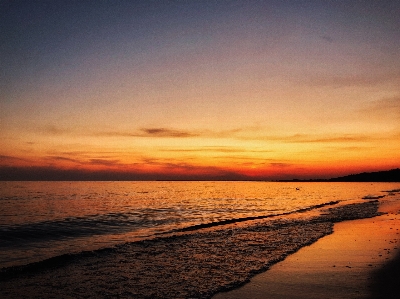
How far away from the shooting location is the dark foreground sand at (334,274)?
995cm

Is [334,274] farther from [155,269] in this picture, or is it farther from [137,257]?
[137,257]

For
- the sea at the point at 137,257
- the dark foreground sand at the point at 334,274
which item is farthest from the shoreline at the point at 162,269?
the dark foreground sand at the point at 334,274

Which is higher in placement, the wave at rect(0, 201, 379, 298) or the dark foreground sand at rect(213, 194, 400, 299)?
the dark foreground sand at rect(213, 194, 400, 299)

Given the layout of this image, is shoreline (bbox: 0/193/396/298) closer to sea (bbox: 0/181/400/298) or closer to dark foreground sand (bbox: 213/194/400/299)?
sea (bbox: 0/181/400/298)

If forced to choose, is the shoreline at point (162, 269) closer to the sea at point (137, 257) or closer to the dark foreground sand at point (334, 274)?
the sea at point (137, 257)

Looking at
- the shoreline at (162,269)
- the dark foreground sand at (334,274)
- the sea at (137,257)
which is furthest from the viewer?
the sea at (137,257)

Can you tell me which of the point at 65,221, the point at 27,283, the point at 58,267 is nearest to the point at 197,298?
the point at 27,283

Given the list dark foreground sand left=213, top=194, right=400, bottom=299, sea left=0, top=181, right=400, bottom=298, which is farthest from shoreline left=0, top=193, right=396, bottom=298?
dark foreground sand left=213, top=194, right=400, bottom=299

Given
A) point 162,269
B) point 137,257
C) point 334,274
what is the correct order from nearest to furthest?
point 334,274 < point 162,269 < point 137,257

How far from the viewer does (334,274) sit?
1195cm

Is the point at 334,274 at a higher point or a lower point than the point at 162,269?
higher

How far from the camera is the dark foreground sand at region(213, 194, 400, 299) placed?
32.7 ft

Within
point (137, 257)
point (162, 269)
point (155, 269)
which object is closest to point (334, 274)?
point (162, 269)

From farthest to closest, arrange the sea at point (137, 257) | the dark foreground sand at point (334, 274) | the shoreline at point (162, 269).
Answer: the sea at point (137, 257)
the shoreline at point (162, 269)
the dark foreground sand at point (334, 274)
